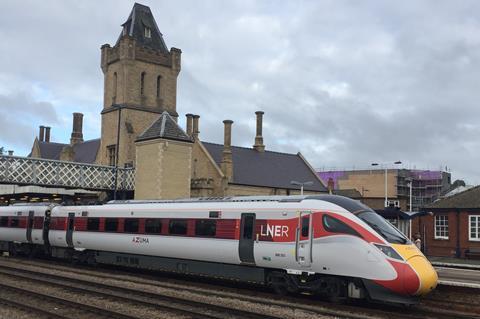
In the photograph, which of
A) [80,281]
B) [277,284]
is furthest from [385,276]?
[80,281]

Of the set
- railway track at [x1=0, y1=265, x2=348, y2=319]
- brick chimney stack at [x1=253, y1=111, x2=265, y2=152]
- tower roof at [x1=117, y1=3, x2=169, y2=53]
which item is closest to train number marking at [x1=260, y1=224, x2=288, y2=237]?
railway track at [x1=0, y1=265, x2=348, y2=319]

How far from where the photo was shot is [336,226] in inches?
590

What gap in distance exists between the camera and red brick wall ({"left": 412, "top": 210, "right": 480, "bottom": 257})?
36.4 meters

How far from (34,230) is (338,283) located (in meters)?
18.4

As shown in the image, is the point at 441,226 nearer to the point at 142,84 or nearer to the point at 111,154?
the point at 142,84

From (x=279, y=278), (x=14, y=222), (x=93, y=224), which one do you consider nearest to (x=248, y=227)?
(x=279, y=278)

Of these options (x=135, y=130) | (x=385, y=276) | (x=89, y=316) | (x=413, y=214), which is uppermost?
(x=135, y=130)

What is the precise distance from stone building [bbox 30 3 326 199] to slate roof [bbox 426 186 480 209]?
63.1ft

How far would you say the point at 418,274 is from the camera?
539 inches

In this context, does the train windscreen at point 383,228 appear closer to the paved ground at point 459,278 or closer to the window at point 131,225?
the paved ground at point 459,278

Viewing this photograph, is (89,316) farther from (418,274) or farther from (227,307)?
(418,274)

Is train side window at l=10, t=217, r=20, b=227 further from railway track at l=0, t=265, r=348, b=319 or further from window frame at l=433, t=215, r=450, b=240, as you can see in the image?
window frame at l=433, t=215, r=450, b=240

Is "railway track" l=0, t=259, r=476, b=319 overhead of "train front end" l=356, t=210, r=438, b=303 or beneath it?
beneath

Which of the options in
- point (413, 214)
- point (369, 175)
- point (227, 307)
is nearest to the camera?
point (227, 307)
